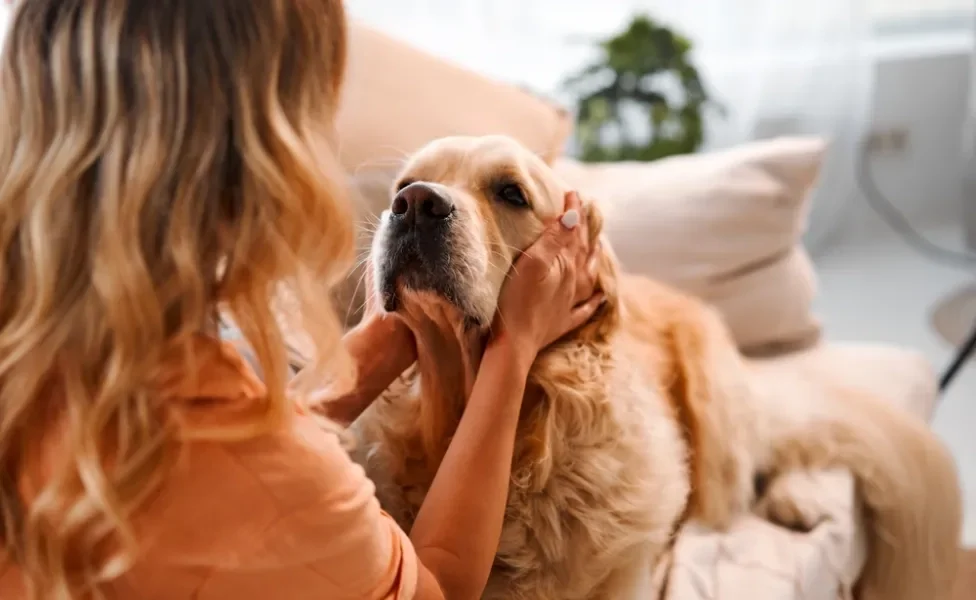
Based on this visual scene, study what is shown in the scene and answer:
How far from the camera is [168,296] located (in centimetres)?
64

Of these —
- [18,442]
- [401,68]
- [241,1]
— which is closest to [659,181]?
[401,68]

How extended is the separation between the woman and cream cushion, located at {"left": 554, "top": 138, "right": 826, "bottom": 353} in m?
1.01

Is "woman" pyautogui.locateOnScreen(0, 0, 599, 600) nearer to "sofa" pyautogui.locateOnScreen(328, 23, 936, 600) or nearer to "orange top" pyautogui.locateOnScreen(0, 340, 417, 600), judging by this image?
"orange top" pyautogui.locateOnScreen(0, 340, 417, 600)

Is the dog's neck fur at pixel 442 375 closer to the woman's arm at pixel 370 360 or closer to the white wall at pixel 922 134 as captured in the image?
the woman's arm at pixel 370 360

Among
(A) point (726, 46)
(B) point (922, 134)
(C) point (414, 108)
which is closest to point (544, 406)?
(C) point (414, 108)

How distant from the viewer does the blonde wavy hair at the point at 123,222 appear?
0.62 metres

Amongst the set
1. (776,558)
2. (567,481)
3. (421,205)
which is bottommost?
(776,558)

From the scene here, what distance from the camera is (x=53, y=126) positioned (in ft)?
2.07

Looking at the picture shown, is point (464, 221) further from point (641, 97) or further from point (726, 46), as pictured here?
point (726, 46)

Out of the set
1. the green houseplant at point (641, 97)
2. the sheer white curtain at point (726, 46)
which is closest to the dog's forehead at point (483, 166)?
the green houseplant at point (641, 97)

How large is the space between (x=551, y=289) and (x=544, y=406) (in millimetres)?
145

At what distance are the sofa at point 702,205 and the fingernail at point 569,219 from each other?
0.34 m

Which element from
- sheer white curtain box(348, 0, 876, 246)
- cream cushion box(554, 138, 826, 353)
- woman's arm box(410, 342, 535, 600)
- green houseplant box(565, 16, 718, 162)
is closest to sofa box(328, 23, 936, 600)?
cream cushion box(554, 138, 826, 353)

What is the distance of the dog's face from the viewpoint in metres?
0.94
